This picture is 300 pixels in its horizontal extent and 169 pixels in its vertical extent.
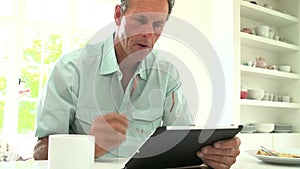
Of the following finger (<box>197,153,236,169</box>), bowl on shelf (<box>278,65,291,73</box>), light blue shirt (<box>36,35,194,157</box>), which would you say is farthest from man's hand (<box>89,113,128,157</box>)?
bowl on shelf (<box>278,65,291,73</box>)

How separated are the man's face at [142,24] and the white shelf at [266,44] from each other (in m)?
2.07

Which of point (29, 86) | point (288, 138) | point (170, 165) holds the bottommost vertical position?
point (288, 138)

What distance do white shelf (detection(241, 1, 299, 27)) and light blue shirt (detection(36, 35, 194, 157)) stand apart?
6.94 feet

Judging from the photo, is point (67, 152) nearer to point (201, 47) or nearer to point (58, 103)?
point (58, 103)

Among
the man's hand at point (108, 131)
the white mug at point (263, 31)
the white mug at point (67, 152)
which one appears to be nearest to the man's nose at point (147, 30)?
the man's hand at point (108, 131)

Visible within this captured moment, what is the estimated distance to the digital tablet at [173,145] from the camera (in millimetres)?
621

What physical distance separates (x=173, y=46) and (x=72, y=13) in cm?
109

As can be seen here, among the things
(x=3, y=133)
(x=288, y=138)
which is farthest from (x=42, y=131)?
(x=288, y=138)

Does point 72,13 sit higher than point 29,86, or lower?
higher

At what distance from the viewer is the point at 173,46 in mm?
3270

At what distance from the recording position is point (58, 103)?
971 millimetres

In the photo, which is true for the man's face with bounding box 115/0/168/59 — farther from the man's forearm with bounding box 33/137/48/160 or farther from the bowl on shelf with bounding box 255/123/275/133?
the bowl on shelf with bounding box 255/123/275/133

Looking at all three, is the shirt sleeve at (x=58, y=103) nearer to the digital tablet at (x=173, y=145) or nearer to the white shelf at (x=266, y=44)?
the digital tablet at (x=173, y=145)

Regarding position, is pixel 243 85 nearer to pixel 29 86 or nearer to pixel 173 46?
pixel 173 46
